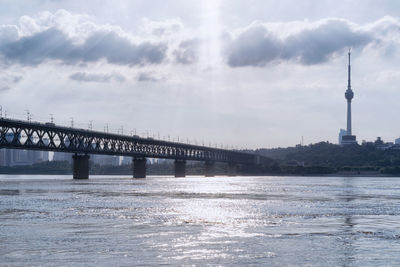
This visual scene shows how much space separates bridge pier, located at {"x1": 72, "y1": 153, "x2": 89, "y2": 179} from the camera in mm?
189475

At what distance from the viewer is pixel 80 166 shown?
19312cm

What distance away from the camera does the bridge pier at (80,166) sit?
189 metres

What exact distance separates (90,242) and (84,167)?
165 metres

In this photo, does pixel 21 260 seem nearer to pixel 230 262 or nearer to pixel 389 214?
pixel 230 262

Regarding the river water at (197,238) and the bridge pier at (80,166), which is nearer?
the river water at (197,238)

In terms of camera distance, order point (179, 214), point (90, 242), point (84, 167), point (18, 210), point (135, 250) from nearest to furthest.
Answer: point (135, 250) < point (90, 242) < point (179, 214) < point (18, 210) < point (84, 167)

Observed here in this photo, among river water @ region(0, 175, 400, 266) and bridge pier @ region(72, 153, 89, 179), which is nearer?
river water @ region(0, 175, 400, 266)

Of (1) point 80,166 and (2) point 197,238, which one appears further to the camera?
(1) point 80,166

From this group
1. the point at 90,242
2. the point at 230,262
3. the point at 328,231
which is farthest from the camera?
the point at 328,231

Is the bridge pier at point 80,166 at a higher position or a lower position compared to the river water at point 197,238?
higher

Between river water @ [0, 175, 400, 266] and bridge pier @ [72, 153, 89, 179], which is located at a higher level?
bridge pier @ [72, 153, 89, 179]

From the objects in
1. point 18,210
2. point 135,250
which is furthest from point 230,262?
point 18,210

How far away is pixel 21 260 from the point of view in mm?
27312

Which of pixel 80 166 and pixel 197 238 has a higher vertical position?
pixel 80 166
